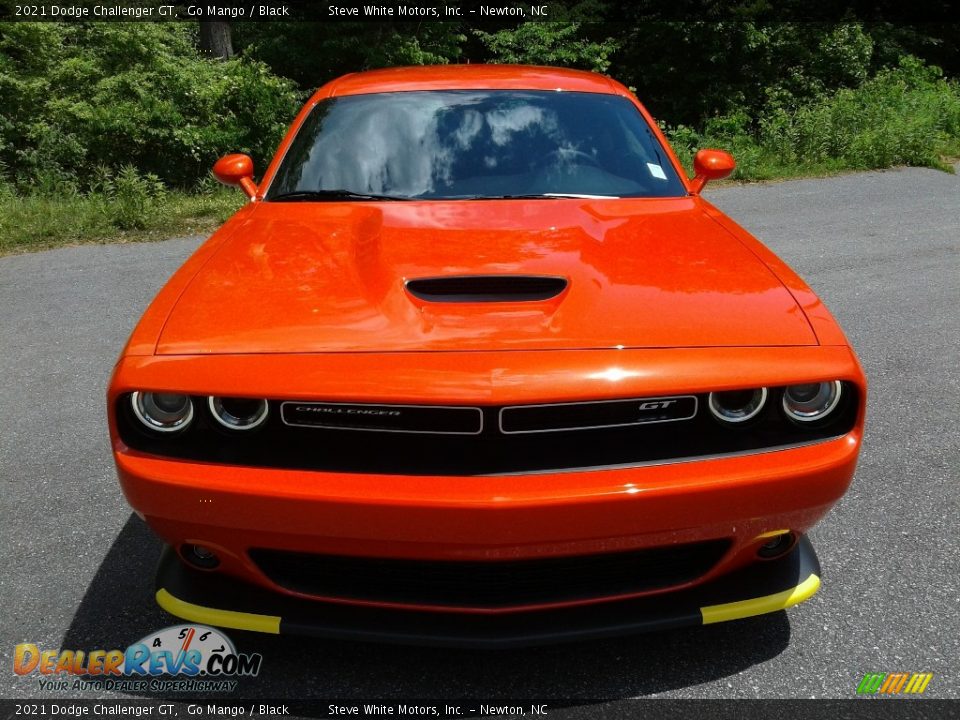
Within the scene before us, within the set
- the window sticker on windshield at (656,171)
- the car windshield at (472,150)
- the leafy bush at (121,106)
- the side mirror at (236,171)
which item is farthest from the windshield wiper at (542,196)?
the leafy bush at (121,106)

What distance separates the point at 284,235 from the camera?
248 centimetres

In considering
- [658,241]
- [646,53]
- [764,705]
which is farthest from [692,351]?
[646,53]

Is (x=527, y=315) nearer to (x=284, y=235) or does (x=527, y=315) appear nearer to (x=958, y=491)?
(x=284, y=235)

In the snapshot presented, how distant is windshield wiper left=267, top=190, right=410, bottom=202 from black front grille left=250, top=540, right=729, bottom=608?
1389mm

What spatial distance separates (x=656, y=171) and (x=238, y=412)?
1.91 metres

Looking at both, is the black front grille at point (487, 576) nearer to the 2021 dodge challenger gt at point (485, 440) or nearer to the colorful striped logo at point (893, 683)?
the 2021 dodge challenger gt at point (485, 440)

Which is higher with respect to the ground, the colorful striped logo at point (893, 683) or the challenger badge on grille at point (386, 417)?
the challenger badge on grille at point (386, 417)

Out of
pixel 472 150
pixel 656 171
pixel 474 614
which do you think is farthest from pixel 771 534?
pixel 472 150

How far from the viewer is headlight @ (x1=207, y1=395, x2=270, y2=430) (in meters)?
1.78

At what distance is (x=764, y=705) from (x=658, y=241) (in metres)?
1.31

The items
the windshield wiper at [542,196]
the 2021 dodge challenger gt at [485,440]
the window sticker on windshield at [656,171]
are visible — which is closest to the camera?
the 2021 dodge challenger gt at [485,440]

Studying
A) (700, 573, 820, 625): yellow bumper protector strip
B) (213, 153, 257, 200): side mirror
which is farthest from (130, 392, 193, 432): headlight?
(213, 153, 257, 200): side mirror

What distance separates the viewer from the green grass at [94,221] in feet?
22.9

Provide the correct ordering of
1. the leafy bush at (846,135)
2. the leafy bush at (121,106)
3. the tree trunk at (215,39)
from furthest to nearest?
1. the tree trunk at (215,39)
2. the leafy bush at (846,135)
3. the leafy bush at (121,106)
